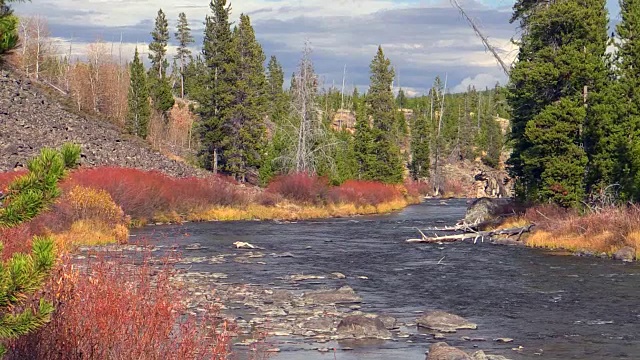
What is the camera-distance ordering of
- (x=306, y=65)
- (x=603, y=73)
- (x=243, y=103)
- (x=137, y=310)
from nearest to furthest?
(x=137, y=310) < (x=603, y=73) < (x=306, y=65) < (x=243, y=103)

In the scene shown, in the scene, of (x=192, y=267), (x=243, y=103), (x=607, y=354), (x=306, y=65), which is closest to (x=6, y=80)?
(x=243, y=103)

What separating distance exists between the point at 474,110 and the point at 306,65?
106637 millimetres

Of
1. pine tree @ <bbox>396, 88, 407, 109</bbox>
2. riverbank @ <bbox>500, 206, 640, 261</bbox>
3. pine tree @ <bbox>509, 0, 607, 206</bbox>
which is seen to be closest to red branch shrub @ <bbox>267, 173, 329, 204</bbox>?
pine tree @ <bbox>509, 0, 607, 206</bbox>

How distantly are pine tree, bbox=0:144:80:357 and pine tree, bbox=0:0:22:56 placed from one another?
77cm

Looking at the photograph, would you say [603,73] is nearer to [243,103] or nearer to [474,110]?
[243,103]

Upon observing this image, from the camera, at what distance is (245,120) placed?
64.1m

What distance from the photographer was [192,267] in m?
24.7

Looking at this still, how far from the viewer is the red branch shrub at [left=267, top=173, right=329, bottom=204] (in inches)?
2194

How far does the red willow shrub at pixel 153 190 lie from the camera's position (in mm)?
40906

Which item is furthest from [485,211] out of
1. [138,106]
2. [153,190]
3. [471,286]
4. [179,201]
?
[138,106]

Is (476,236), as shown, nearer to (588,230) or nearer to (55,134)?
(588,230)

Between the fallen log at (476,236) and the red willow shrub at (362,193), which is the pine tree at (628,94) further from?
the red willow shrub at (362,193)

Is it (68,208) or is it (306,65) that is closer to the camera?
(68,208)

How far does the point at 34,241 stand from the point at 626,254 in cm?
2583
